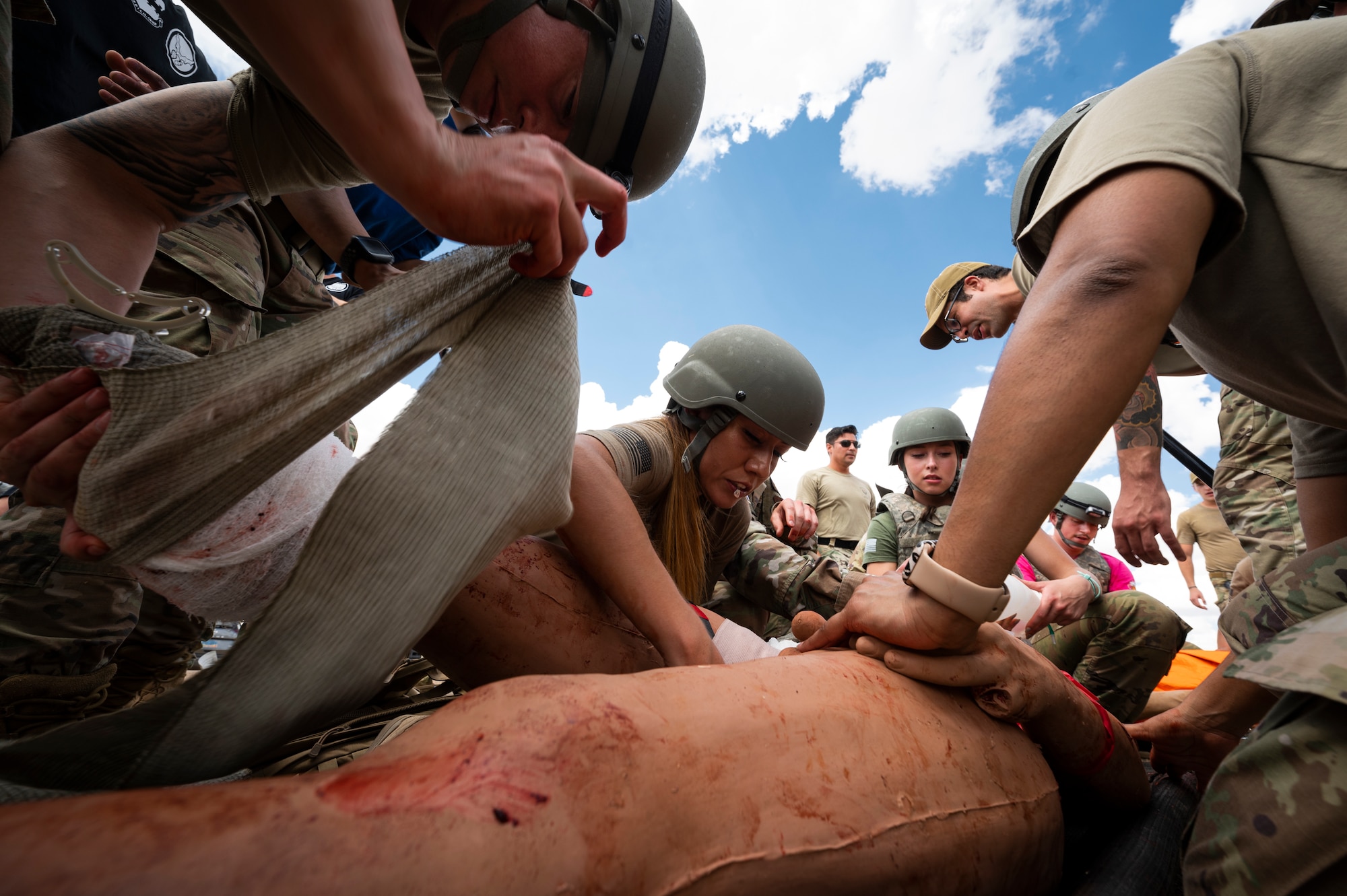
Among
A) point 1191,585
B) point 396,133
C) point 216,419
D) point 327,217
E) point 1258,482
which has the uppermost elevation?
point 396,133

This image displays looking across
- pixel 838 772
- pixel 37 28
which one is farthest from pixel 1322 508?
pixel 37 28

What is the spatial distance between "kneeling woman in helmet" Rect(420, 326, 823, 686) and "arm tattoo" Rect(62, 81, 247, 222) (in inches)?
38.9

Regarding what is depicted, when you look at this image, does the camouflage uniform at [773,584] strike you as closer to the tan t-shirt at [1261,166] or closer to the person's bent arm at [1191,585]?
the tan t-shirt at [1261,166]

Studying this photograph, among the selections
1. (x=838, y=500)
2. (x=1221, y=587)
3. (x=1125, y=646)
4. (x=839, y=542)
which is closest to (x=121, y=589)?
(x=1125, y=646)

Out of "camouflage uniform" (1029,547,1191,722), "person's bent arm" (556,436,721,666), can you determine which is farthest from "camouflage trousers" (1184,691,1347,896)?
"camouflage uniform" (1029,547,1191,722)

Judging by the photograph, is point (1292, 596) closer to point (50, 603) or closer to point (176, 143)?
point (176, 143)

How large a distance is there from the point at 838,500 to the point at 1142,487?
4011 millimetres

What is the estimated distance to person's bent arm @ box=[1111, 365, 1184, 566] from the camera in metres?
1.72

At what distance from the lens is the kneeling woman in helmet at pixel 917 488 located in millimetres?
4195

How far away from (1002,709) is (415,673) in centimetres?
128

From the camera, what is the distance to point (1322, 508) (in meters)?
1.63

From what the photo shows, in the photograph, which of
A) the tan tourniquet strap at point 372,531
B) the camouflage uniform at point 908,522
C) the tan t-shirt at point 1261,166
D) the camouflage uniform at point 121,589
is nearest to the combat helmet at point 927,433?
the camouflage uniform at point 908,522

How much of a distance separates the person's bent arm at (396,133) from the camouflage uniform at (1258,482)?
3353 millimetres

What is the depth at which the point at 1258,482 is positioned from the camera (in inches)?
111
